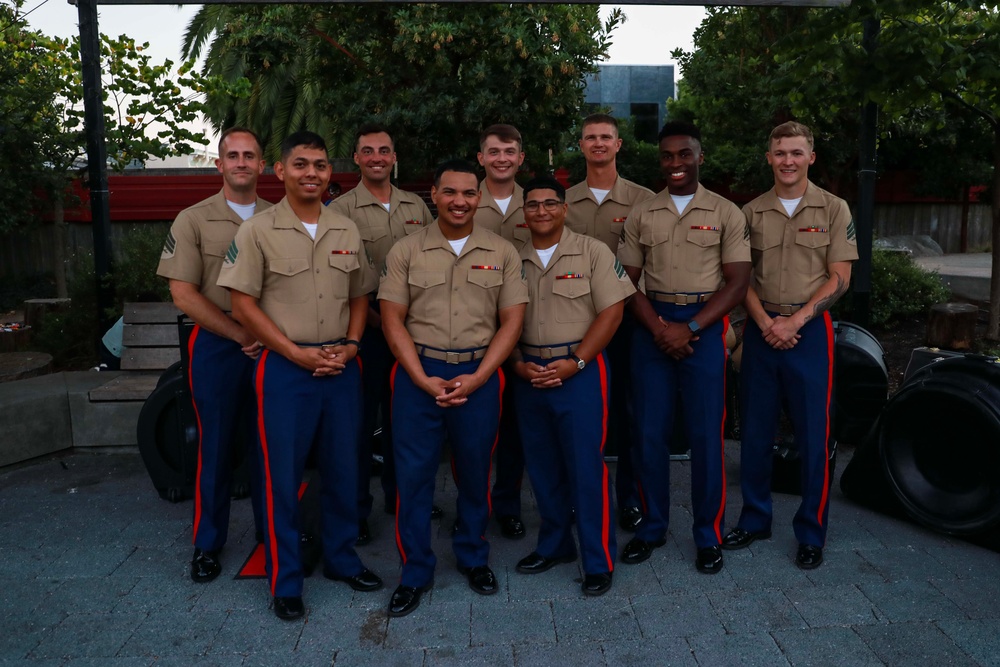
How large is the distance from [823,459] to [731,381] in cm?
119

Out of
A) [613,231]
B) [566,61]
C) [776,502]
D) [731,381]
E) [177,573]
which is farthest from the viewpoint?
[566,61]

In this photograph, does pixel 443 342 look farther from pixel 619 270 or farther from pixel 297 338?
pixel 619 270

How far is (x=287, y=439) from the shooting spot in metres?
3.38

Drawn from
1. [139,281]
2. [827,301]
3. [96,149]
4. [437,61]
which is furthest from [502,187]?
[437,61]

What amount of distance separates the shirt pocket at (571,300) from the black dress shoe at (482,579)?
1103 mm

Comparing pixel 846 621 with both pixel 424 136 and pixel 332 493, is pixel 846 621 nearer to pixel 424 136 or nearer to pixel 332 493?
pixel 332 493

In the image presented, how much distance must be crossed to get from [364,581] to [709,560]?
149 cm

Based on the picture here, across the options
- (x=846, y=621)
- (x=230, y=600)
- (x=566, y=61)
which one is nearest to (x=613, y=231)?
(x=846, y=621)

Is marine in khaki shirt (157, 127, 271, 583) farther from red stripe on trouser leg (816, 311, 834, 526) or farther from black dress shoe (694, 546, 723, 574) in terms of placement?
red stripe on trouser leg (816, 311, 834, 526)

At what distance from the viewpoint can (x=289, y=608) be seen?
3332 mm

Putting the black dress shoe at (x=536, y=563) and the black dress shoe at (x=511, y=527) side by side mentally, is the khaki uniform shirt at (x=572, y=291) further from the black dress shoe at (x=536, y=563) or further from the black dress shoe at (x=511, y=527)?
the black dress shoe at (x=511, y=527)

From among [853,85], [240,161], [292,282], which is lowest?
[292,282]

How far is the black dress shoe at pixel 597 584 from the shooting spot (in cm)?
348

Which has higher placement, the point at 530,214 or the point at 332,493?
the point at 530,214
